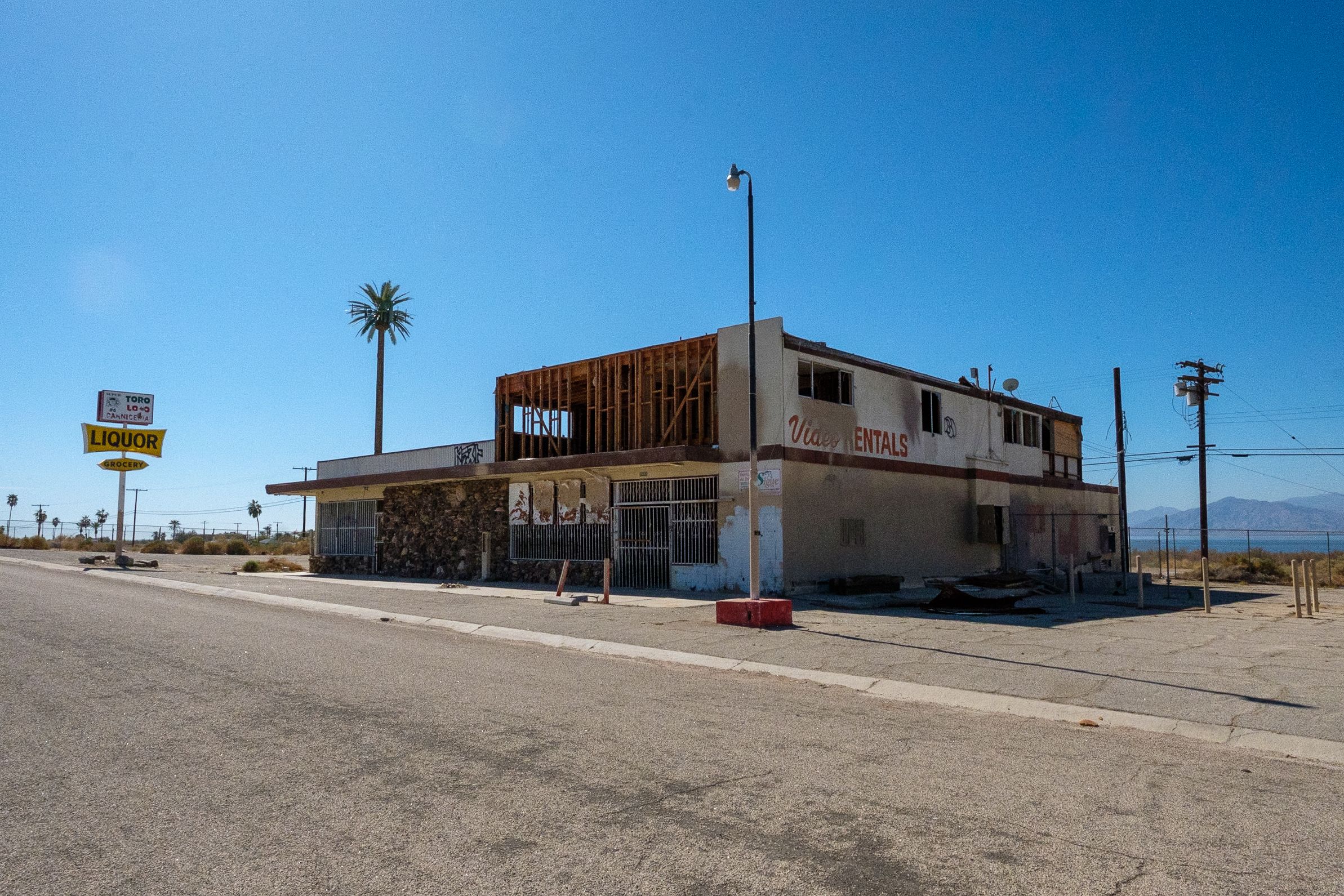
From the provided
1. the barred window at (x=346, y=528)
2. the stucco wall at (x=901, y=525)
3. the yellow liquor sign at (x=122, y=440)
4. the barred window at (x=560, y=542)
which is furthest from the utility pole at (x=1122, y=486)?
the yellow liquor sign at (x=122, y=440)

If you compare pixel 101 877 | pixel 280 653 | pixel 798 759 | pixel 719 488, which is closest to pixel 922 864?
pixel 798 759

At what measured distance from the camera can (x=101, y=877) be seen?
387 centimetres

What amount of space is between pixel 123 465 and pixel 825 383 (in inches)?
1212

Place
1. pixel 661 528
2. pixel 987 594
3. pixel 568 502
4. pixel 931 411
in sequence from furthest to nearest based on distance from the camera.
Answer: pixel 931 411, pixel 568 502, pixel 661 528, pixel 987 594

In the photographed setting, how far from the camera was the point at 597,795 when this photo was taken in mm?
5043

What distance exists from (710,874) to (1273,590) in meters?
28.9

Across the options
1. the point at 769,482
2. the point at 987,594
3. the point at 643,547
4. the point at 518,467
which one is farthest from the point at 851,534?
the point at 518,467

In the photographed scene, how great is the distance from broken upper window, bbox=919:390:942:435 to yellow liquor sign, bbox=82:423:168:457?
32366 millimetres

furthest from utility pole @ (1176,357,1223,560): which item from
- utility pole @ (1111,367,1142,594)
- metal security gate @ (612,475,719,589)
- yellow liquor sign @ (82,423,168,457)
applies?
yellow liquor sign @ (82,423,168,457)

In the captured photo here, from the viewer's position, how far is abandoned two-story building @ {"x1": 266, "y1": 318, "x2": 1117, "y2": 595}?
69.5ft

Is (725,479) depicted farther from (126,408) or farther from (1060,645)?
(126,408)

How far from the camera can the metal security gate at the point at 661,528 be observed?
22.0 meters

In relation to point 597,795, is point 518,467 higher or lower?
higher

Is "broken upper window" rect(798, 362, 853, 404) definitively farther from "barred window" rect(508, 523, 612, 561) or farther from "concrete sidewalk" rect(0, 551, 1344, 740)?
"barred window" rect(508, 523, 612, 561)
